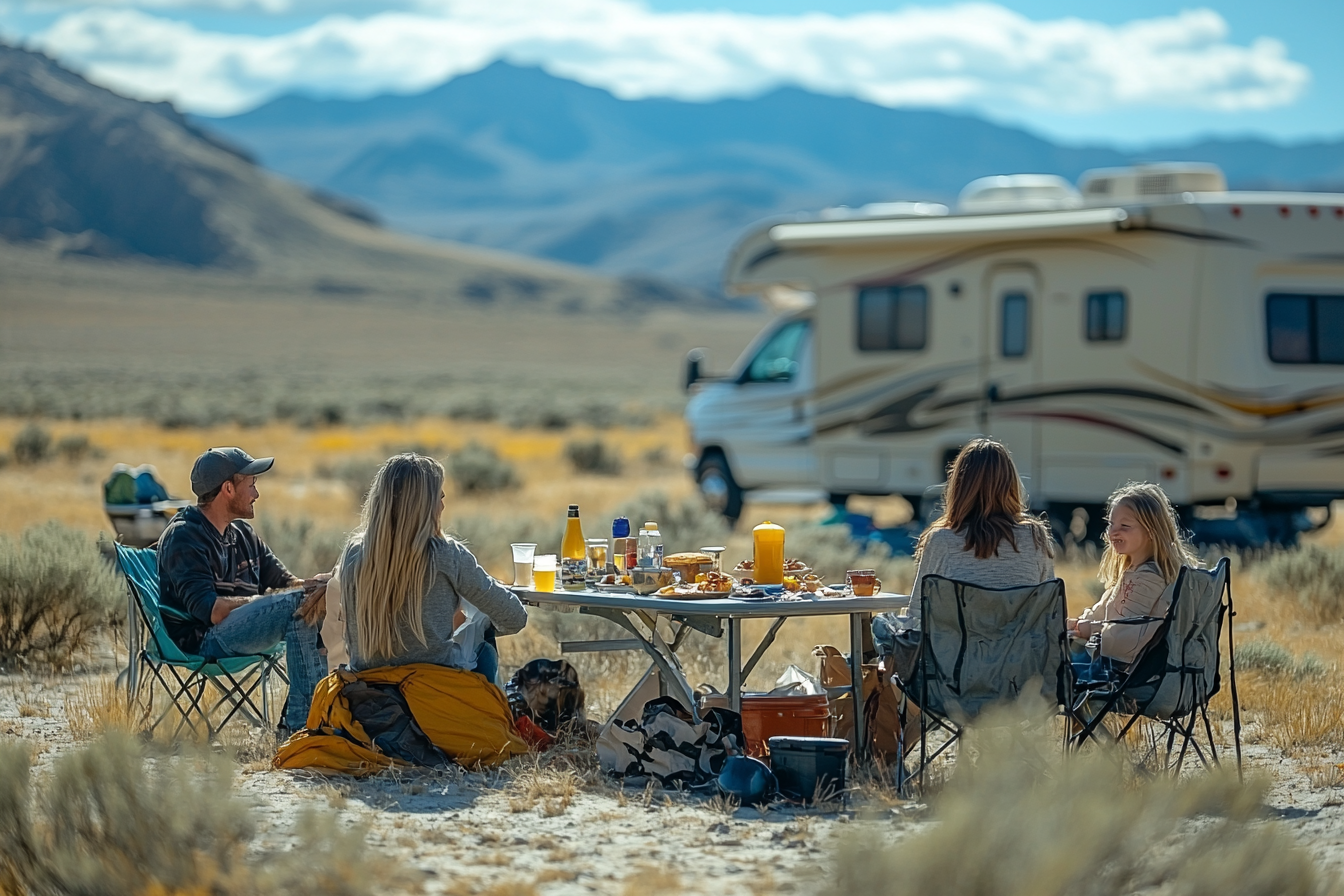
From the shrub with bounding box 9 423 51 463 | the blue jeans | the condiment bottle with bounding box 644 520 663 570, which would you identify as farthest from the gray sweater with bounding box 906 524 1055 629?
the shrub with bounding box 9 423 51 463

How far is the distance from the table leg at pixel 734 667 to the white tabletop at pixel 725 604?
0.32 ft

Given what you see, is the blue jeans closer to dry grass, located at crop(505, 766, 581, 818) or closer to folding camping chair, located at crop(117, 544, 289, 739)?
folding camping chair, located at crop(117, 544, 289, 739)

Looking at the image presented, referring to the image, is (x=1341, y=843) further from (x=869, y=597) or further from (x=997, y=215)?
(x=997, y=215)

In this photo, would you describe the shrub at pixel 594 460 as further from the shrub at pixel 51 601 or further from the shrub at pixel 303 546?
the shrub at pixel 51 601

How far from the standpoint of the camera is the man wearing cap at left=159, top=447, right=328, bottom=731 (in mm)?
5680

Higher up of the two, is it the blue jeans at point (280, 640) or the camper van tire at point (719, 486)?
the camper van tire at point (719, 486)

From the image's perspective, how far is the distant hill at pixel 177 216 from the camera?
91.1 meters

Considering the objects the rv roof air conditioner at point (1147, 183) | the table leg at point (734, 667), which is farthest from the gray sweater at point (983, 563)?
the rv roof air conditioner at point (1147, 183)

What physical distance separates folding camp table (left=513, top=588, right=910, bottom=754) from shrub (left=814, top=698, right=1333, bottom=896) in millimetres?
1444

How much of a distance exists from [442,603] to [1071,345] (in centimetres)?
672

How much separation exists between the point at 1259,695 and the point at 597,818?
320 centimetres

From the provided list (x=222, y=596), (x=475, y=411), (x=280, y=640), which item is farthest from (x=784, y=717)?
(x=475, y=411)

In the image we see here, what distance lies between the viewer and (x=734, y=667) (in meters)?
5.47

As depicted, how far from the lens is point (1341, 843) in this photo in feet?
14.8
